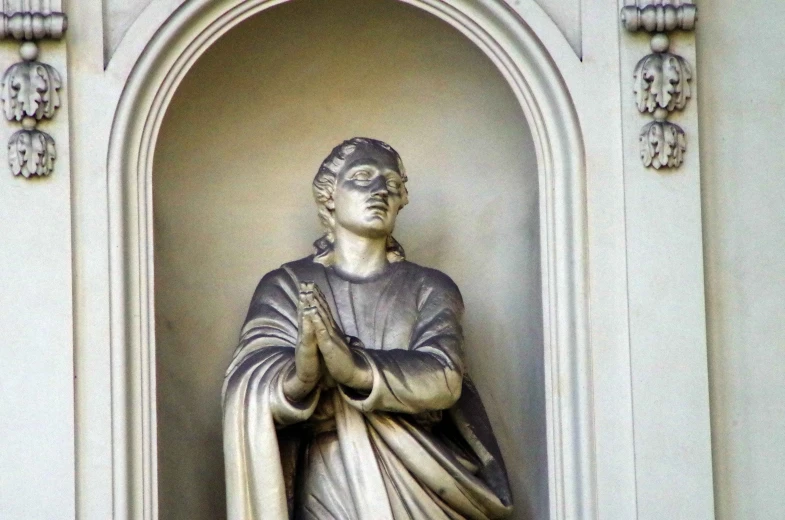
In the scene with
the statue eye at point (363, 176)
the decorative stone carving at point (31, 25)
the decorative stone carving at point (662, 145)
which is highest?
the decorative stone carving at point (31, 25)

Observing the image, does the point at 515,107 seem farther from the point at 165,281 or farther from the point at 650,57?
the point at 165,281

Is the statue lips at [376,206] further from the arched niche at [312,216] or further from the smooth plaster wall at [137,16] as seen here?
the smooth plaster wall at [137,16]

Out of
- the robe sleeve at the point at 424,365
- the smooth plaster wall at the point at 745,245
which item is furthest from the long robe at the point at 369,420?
the smooth plaster wall at the point at 745,245

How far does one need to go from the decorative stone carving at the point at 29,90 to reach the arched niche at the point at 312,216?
0.76ft

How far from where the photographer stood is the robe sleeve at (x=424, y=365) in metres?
5.72

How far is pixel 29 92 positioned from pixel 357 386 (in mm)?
1416

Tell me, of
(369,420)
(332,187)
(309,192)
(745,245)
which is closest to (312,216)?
(309,192)

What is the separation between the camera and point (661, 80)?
235 inches

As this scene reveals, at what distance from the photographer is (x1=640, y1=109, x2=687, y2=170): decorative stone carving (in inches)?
233

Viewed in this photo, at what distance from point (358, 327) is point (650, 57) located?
1326 mm

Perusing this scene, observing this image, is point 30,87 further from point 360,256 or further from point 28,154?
point 360,256

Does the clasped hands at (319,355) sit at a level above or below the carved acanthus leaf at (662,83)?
below

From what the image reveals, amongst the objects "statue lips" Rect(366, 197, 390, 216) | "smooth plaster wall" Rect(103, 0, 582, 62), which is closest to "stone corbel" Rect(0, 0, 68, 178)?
"smooth plaster wall" Rect(103, 0, 582, 62)

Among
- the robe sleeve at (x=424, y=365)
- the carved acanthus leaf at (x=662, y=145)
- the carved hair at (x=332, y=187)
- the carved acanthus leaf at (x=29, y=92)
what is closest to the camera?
the robe sleeve at (x=424, y=365)
